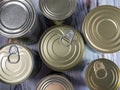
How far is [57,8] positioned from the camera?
1.03m

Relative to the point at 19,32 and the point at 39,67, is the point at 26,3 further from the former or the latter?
the point at 39,67

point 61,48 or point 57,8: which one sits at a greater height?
point 57,8

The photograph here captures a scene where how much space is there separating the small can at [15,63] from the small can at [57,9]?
17 cm

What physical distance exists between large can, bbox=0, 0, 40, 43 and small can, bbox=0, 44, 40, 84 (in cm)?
6

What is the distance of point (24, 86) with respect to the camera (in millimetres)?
1171

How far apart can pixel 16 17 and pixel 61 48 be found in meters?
0.22

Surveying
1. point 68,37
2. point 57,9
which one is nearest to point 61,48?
point 68,37

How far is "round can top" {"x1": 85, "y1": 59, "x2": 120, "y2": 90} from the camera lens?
0.96m

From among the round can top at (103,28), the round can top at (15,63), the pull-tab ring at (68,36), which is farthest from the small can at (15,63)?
the round can top at (103,28)

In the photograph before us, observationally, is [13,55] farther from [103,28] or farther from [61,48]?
[103,28]

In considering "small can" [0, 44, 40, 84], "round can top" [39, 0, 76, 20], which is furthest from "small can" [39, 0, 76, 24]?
"small can" [0, 44, 40, 84]

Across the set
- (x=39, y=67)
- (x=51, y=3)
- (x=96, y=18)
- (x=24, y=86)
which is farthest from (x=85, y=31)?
(x=24, y=86)

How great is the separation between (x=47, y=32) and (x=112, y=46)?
0.26 m

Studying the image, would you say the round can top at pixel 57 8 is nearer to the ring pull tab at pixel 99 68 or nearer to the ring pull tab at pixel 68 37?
the ring pull tab at pixel 68 37
